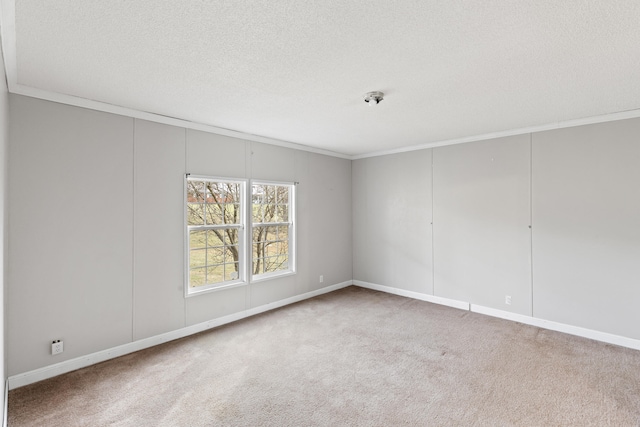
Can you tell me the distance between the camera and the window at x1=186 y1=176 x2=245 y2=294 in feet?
12.3

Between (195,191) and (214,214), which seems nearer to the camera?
(195,191)

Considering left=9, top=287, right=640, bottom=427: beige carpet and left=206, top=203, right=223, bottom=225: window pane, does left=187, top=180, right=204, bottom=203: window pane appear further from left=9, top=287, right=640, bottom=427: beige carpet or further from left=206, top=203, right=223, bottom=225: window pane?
left=9, top=287, right=640, bottom=427: beige carpet

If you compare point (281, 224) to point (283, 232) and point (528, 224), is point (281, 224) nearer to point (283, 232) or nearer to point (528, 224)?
point (283, 232)

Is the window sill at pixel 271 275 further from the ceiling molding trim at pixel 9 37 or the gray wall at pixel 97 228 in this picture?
the ceiling molding trim at pixel 9 37

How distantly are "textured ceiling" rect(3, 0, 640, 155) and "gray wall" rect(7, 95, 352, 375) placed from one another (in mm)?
369

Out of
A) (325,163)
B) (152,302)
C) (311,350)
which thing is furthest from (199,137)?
(311,350)

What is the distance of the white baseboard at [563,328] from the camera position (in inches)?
131

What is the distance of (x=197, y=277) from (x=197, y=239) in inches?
18.7

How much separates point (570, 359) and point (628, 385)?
1.50ft

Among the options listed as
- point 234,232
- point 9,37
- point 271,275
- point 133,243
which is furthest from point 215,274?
point 9,37

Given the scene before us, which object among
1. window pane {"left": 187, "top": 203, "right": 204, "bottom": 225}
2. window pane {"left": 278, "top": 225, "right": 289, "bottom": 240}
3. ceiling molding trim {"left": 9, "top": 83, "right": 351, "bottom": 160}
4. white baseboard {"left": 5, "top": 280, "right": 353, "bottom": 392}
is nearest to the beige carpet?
white baseboard {"left": 5, "top": 280, "right": 353, "bottom": 392}

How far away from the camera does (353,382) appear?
2.65 metres

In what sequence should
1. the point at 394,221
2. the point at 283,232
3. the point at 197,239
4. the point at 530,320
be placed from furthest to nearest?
1. the point at 394,221
2. the point at 283,232
3. the point at 530,320
4. the point at 197,239

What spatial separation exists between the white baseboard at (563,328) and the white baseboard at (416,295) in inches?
7.0
